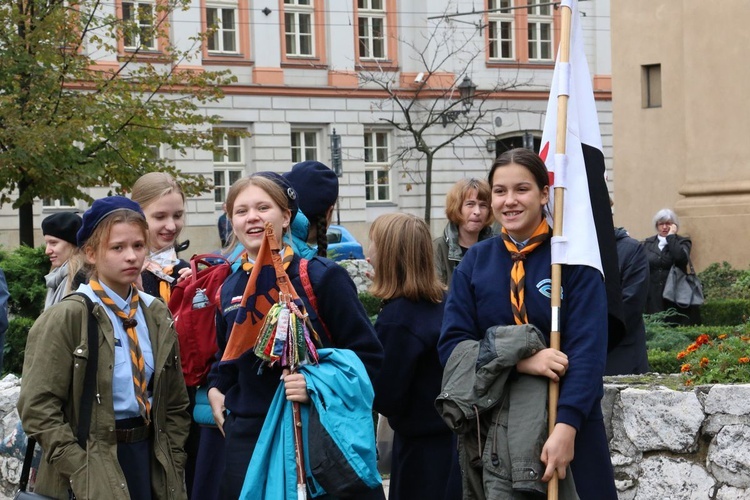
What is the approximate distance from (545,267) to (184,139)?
14974 mm

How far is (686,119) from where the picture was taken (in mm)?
18812

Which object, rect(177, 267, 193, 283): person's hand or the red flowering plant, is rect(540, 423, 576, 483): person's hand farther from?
the red flowering plant

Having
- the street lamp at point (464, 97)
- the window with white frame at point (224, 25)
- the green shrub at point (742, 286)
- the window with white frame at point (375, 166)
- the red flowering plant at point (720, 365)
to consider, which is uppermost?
the window with white frame at point (224, 25)

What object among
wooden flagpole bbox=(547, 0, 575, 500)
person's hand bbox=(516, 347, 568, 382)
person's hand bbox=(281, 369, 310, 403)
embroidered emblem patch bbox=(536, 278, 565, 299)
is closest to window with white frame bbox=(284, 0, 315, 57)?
wooden flagpole bbox=(547, 0, 575, 500)

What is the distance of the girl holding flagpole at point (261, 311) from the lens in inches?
191

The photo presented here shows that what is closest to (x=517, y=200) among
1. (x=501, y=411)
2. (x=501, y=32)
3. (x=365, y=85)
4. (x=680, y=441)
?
(x=501, y=411)

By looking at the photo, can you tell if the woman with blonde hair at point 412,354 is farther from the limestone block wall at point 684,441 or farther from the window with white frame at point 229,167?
the window with white frame at point 229,167

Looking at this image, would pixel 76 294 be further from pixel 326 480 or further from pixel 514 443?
pixel 514 443

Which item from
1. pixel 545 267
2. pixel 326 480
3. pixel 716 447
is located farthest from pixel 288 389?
pixel 716 447

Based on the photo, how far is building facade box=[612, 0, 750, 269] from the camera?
17797mm

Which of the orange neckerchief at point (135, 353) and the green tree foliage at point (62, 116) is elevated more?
the green tree foliage at point (62, 116)

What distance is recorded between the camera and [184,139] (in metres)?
19.3

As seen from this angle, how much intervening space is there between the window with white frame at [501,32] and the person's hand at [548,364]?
39880 mm

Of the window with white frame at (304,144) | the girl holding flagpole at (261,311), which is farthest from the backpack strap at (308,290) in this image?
the window with white frame at (304,144)
